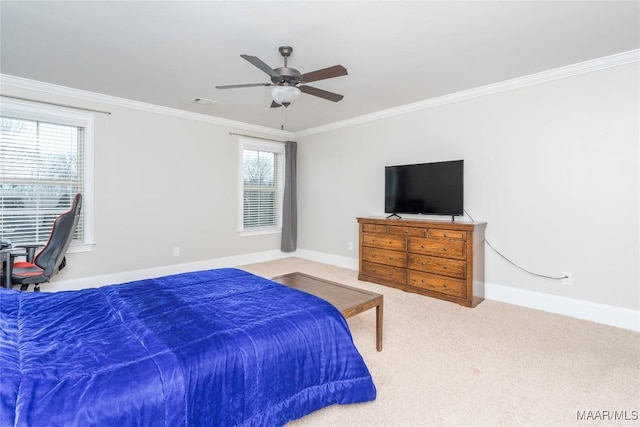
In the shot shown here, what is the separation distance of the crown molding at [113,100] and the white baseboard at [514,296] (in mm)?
2180

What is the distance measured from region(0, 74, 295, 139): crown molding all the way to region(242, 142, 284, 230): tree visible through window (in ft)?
1.30

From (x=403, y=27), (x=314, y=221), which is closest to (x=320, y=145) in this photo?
(x=314, y=221)

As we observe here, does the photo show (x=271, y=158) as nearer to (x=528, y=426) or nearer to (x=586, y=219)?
(x=586, y=219)

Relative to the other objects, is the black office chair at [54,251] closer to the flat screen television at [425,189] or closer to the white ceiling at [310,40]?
the white ceiling at [310,40]

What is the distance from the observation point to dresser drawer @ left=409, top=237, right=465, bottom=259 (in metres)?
3.51

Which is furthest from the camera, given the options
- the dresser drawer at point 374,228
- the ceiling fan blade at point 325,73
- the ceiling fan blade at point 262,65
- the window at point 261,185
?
the window at point 261,185

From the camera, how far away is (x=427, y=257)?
12.4 feet

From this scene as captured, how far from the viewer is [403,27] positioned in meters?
2.45

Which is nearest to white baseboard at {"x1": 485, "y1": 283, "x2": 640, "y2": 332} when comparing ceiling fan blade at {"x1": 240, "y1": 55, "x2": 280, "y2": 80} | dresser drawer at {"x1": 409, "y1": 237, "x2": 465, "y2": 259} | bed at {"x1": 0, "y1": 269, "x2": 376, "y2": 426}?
dresser drawer at {"x1": 409, "y1": 237, "x2": 465, "y2": 259}

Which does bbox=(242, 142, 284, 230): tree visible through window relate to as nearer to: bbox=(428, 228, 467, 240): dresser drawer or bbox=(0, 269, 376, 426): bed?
bbox=(428, 228, 467, 240): dresser drawer

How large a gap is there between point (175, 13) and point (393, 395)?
9.55 ft

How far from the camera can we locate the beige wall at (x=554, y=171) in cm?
293

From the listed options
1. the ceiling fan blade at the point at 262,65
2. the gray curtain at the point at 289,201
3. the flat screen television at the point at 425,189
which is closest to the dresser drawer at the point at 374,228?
the flat screen television at the point at 425,189

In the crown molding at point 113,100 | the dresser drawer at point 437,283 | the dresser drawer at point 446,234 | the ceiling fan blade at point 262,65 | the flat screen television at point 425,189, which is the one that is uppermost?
the crown molding at point 113,100
